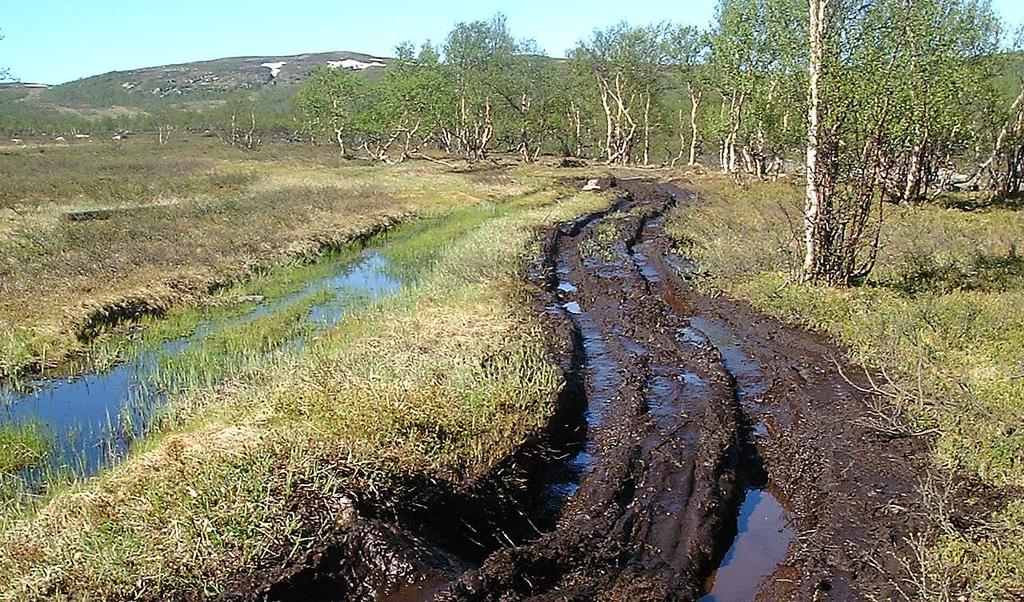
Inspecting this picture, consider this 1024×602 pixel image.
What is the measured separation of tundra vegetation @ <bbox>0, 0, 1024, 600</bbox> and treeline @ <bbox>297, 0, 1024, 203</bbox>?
16cm

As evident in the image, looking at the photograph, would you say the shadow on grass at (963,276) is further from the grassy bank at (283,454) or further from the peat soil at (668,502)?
the grassy bank at (283,454)

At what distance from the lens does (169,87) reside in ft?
583

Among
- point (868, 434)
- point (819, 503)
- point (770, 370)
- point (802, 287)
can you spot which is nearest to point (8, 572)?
A: point (819, 503)

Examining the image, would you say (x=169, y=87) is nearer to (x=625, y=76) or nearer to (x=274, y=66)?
(x=274, y=66)

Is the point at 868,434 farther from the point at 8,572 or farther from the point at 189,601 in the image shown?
the point at 8,572

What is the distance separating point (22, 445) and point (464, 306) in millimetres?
7659

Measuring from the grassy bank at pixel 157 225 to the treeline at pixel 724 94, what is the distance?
1080 centimetres

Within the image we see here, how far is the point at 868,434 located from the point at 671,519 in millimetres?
3185

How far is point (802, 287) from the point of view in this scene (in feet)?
51.3

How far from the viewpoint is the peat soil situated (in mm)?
6728

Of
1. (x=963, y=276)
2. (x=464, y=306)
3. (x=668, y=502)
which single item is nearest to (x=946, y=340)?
(x=963, y=276)

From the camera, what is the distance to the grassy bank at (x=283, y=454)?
6469 mm

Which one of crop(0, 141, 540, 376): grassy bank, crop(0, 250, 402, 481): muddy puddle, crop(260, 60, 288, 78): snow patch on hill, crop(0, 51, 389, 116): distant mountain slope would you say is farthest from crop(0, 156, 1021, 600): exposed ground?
crop(260, 60, 288, 78): snow patch on hill

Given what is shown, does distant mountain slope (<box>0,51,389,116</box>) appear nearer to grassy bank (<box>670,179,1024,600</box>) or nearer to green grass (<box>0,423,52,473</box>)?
grassy bank (<box>670,179,1024,600</box>)
